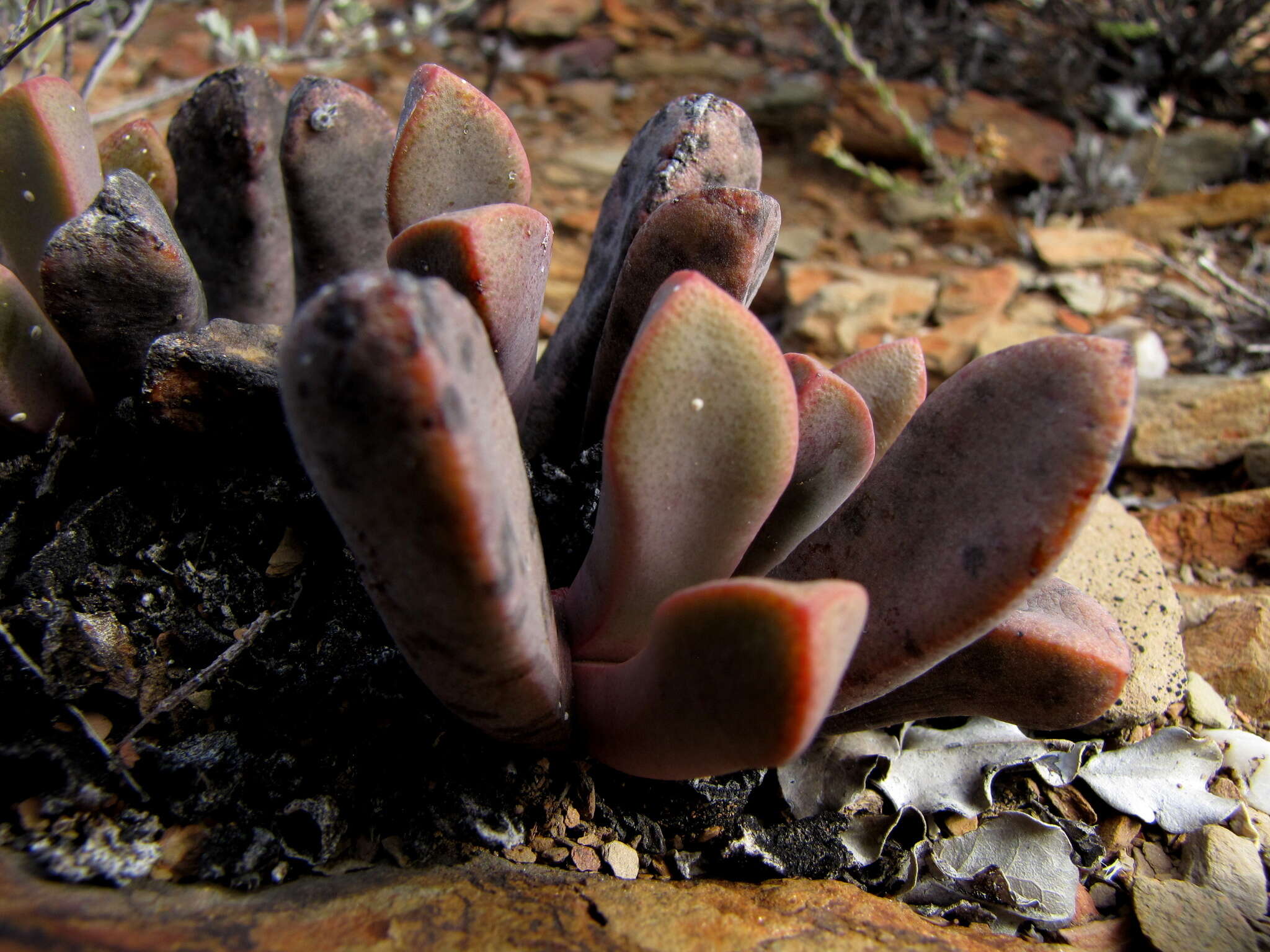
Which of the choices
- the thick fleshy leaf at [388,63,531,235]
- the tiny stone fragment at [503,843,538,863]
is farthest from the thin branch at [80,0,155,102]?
the tiny stone fragment at [503,843,538,863]

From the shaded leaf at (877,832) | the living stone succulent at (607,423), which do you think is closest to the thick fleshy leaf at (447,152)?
the living stone succulent at (607,423)

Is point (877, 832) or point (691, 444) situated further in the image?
point (877, 832)

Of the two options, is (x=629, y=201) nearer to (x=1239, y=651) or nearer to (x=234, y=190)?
(x=234, y=190)

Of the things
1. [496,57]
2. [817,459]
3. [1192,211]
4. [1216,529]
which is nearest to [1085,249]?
[1192,211]

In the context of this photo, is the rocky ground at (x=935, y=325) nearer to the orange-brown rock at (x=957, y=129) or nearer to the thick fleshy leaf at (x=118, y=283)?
the orange-brown rock at (x=957, y=129)

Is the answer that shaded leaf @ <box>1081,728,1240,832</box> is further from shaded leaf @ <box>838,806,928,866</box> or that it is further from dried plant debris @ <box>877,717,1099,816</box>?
shaded leaf @ <box>838,806,928,866</box>

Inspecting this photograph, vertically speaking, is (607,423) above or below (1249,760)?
above
